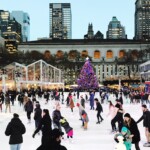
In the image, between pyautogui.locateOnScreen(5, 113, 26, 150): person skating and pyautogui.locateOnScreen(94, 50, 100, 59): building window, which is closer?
pyautogui.locateOnScreen(5, 113, 26, 150): person skating

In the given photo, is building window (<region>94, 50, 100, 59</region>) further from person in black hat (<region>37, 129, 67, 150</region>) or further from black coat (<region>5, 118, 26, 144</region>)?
person in black hat (<region>37, 129, 67, 150</region>)

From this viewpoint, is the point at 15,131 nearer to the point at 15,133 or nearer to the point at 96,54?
the point at 15,133

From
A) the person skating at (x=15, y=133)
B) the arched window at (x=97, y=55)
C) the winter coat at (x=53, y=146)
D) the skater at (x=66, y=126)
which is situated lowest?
the skater at (x=66, y=126)

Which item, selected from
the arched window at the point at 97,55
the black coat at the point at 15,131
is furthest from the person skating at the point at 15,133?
the arched window at the point at 97,55

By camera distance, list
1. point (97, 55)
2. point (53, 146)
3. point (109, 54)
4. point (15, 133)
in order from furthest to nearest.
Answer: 1. point (97, 55)
2. point (109, 54)
3. point (15, 133)
4. point (53, 146)

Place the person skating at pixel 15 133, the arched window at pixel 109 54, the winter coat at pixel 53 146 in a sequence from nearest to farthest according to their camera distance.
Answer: the winter coat at pixel 53 146 < the person skating at pixel 15 133 < the arched window at pixel 109 54

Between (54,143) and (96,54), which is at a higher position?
(96,54)

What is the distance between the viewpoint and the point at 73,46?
15625cm

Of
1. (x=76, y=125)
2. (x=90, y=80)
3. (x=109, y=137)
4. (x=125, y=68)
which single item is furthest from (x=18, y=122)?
(x=125, y=68)

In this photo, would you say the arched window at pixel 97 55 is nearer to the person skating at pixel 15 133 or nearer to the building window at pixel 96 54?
the building window at pixel 96 54

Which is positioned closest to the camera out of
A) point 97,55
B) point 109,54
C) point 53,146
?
point 53,146

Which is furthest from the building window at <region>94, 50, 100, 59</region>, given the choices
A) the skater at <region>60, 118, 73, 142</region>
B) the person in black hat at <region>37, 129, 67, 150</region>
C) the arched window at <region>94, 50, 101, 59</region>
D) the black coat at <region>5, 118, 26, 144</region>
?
the person in black hat at <region>37, 129, 67, 150</region>

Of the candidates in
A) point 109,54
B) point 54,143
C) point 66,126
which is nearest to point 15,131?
point 54,143

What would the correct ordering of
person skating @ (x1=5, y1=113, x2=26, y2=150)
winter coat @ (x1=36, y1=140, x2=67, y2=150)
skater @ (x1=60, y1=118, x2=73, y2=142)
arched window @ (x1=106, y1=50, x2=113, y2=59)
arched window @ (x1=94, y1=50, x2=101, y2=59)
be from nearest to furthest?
winter coat @ (x1=36, y1=140, x2=67, y2=150) → person skating @ (x1=5, y1=113, x2=26, y2=150) → skater @ (x1=60, y1=118, x2=73, y2=142) → arched window @ (x1=106, y1=50, x2=113, y2=59) → arched window @ (x1=94, y1=50, x2=101, y2=59)
